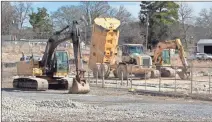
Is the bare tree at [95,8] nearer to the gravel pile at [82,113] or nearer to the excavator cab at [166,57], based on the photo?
the excavator cab at [166,57]

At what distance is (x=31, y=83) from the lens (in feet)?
89.9

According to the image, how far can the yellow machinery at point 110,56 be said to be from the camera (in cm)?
3516

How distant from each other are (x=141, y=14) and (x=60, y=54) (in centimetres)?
7010

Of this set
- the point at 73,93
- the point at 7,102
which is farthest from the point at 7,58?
the point at 7,102

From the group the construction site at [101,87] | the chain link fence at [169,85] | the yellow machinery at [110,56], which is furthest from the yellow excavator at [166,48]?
the yellow machinery at [110,56]

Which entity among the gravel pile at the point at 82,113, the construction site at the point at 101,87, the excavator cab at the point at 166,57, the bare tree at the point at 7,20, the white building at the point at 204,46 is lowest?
the gravel pile at the point at 82,113

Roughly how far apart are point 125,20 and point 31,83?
275 ft

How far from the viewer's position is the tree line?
309 feet

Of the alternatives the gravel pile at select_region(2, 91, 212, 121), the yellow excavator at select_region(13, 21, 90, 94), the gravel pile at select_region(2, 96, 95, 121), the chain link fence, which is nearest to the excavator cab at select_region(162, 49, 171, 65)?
the chain link fence

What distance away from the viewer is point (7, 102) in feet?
56.4

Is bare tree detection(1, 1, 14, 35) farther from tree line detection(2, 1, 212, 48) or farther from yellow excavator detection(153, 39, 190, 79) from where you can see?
yellow excavator detection(153, 39, 190, 79)

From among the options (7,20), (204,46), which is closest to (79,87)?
(7,20)

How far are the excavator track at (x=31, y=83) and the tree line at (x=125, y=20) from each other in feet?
186

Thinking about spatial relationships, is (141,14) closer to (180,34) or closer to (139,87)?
(180,34)
